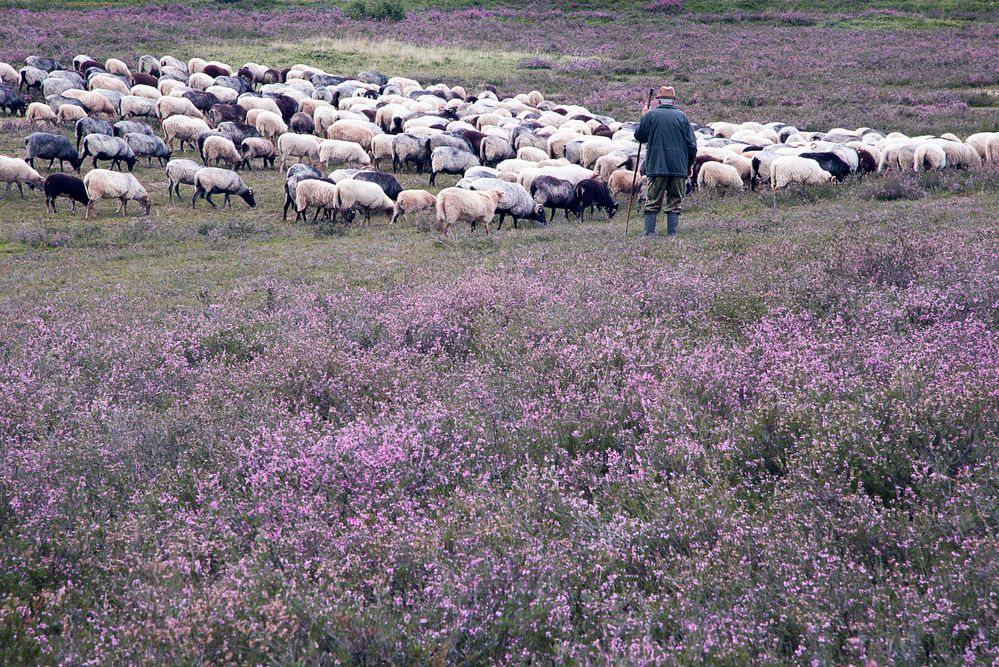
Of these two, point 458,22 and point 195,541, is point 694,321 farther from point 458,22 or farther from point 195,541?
point 458,22

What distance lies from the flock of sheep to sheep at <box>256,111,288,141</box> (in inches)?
1.9

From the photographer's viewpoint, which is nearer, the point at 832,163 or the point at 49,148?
the point at 832,163

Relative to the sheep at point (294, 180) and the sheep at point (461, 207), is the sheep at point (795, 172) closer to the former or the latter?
the sheep at point (461, 207)

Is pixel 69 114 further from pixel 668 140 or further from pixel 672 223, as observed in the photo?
pixel 672 223

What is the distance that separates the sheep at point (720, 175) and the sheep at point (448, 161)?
6379 millimetres

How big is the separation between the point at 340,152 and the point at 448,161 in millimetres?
3345

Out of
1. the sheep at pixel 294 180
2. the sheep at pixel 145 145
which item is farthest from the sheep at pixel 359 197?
the sheep at pixel 145 145

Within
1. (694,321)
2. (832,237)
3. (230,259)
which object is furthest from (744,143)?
(694,321)

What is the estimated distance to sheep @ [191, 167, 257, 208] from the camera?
16.9 m

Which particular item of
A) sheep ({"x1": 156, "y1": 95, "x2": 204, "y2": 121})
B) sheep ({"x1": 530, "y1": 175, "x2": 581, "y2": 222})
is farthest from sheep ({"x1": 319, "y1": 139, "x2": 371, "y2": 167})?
sheep ({"x1": 530, "y1": 175, "x2": 581, "y2": 222})

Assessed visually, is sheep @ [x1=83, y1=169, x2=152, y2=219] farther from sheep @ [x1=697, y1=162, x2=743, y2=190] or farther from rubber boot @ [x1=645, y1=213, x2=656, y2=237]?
sheep @ [x1=697, y1=162, x2=743, y2=190]

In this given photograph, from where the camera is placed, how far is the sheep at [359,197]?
15.3 meters

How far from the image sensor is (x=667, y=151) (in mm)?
11102

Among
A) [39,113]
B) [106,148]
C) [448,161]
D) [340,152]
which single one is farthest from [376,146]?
[39,113]
